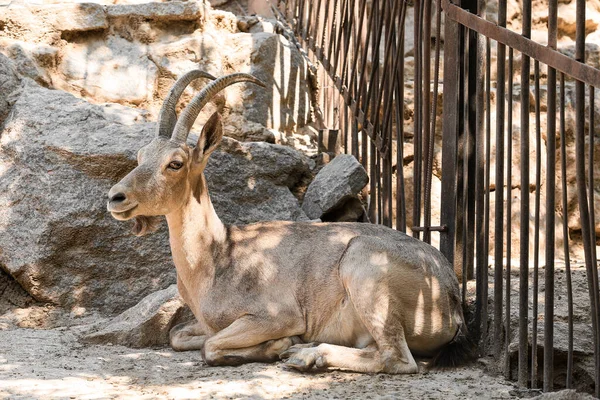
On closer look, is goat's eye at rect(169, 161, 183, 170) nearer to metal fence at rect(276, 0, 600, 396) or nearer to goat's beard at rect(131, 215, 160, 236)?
goat's beard at rect(131, 215, 160, 236)

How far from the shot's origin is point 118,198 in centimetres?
603

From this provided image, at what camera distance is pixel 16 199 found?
7832 mm

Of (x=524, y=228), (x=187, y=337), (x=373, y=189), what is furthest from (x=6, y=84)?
(x=524, y=228)

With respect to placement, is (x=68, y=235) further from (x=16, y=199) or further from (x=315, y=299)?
(x=315, y=299)

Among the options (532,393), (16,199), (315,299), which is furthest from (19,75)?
(532,393)

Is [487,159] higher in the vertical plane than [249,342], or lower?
higher

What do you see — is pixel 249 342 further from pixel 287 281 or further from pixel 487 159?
pixel 487 159

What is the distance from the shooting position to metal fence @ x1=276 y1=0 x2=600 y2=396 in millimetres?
4918

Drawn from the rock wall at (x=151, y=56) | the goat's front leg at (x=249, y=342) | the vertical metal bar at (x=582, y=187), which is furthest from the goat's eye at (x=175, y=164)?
the vertical metal bar at (x=582, y=187)

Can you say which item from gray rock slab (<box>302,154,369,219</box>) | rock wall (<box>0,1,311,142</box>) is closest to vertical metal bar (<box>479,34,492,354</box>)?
gray rock slab (<box>302,154,369,219</box>)

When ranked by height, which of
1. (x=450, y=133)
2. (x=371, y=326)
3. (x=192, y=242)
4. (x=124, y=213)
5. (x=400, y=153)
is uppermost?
(x=450, y=133)

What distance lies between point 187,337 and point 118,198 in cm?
134

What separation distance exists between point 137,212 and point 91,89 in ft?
12.5

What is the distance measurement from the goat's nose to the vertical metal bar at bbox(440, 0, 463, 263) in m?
2.59
